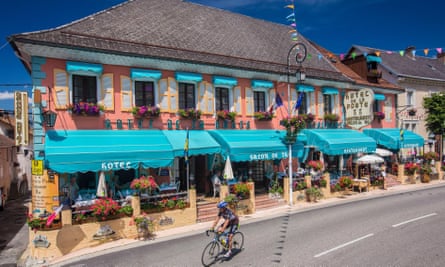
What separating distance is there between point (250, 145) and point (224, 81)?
3834 mm

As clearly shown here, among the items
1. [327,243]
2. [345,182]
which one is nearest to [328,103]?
[345,182]

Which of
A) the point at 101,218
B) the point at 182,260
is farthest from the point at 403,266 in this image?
the point at 101,218

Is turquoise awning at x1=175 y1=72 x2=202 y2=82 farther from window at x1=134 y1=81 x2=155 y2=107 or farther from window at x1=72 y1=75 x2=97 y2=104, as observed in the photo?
window at x1=72 y1=75 x2=97 y2=104

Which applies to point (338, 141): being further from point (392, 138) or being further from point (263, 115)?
point (392, 138)

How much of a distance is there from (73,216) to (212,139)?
734 centimetres

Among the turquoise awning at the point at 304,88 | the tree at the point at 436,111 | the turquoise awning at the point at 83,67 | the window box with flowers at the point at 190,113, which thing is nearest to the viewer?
the turquoise awning at the point at 83,67

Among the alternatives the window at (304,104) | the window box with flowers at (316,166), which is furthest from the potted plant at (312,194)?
the window at (304,104)

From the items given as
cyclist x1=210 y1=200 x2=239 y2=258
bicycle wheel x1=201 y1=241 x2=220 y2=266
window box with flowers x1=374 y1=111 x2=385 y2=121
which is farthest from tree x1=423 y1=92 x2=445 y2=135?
bicycle wheel x1=201 y1=241 x2=220 y2=266

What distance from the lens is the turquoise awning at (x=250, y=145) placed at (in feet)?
52.7

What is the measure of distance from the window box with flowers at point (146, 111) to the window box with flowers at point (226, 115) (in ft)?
11.5

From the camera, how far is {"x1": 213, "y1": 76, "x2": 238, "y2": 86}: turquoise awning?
17.5 m

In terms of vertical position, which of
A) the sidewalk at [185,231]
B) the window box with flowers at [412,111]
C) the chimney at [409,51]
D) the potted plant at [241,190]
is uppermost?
the chimney at [409,51]

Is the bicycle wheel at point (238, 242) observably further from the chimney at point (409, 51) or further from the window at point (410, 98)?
the chimney at point (409, 51)

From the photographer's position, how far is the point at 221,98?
18.3 metres
